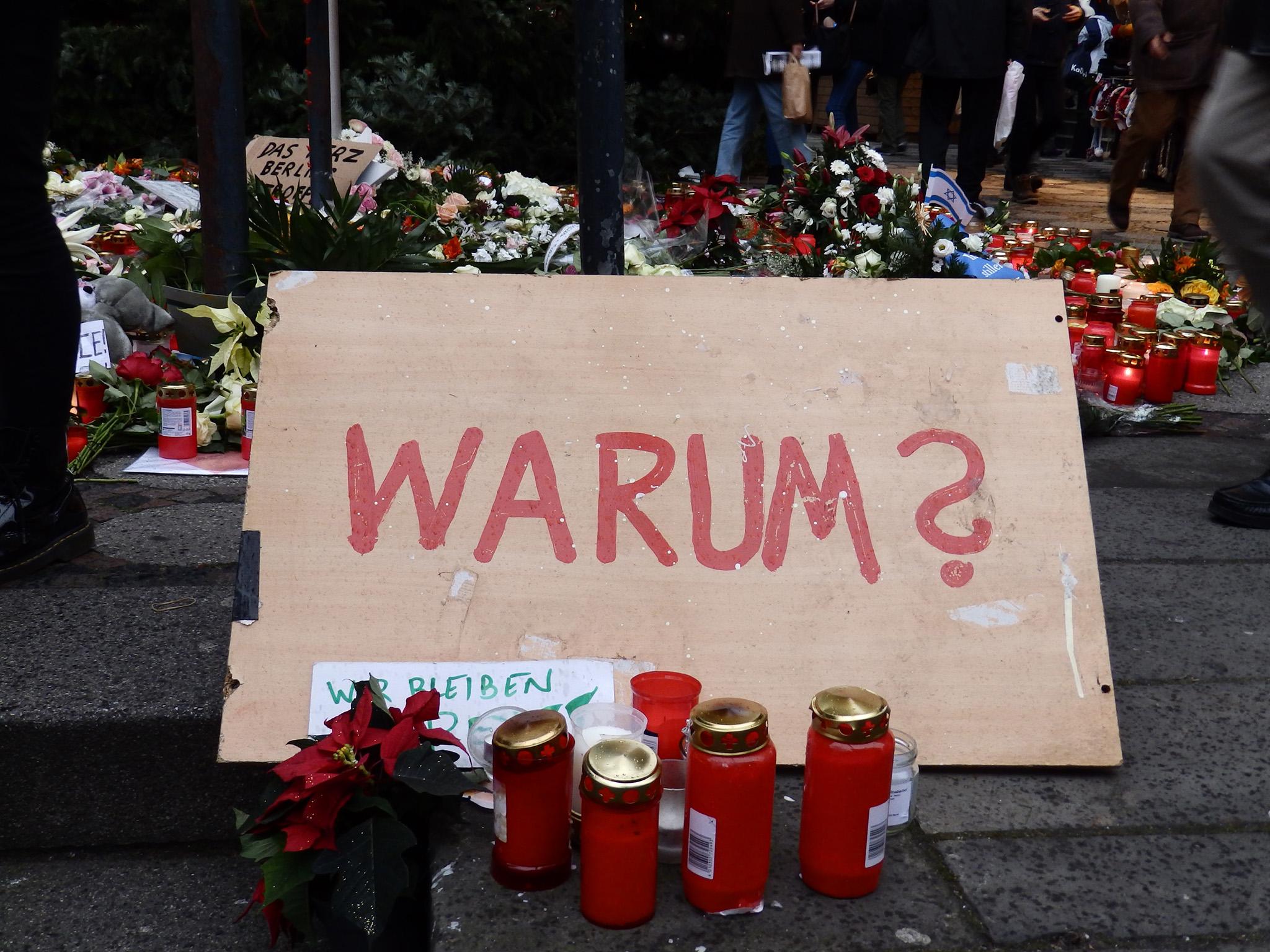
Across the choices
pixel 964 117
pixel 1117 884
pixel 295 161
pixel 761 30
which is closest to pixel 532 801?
pixel 1117 884

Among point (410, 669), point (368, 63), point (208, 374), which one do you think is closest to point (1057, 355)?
point (410, 669)

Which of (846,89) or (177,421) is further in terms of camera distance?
(846,89)

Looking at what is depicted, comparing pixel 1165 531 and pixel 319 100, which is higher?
pixel 319 100

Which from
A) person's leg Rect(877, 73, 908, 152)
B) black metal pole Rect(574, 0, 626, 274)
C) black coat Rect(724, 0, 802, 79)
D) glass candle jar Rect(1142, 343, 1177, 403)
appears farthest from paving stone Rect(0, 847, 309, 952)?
person's leg Rect(877, 73, 908, 152)

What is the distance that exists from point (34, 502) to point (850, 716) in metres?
1.44

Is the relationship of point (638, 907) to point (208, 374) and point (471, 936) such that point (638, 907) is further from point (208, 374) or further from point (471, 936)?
point (208, 374)

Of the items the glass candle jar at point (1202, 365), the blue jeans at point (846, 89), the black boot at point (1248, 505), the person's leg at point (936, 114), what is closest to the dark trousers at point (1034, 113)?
the blue jeans at point (846, 89)

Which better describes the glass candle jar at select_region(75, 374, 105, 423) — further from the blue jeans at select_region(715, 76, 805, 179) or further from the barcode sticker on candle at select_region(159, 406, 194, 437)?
the blue jeans at select_region(715, 76, 805, 179)

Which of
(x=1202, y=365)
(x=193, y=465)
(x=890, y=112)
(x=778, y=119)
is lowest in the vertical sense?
(x=890, y=112)

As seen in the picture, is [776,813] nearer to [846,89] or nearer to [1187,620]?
[1187,620]

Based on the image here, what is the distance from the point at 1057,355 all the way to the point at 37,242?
1.54m

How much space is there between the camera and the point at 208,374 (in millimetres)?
3051

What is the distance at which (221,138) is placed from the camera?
3055 mm

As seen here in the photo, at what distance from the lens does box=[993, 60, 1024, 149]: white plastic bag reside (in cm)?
829
